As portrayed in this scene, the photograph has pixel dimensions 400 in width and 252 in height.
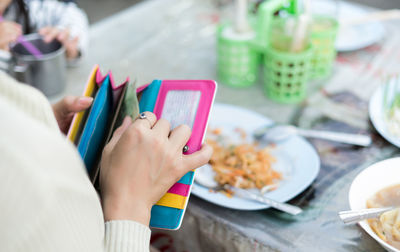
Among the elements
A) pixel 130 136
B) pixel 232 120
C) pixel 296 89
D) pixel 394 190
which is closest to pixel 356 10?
pixel 296 89

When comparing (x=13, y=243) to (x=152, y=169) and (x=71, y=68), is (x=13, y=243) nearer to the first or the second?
(x=152, y=169)

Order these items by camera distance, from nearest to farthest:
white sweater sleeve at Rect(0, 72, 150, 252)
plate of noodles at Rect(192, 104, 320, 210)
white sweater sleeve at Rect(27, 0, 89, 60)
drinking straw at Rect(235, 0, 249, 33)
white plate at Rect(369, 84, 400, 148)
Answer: white sweater sleeve at Rect(0, 72, 150, 252)
plate of noodles at Rect(192, 104, 320, 210)
white plate at Rect(369, 84, 400, 148)
drinking straw at Rect(235, 0, 249, 33)
white sweater sleeve at Rect(27, 0, 89, 60)

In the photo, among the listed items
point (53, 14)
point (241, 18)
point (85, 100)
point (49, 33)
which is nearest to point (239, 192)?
point (85, 100)

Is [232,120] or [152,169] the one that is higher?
[152,169]

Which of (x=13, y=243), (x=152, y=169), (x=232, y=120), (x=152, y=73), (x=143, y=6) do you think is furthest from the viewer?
(x=143, y=6)

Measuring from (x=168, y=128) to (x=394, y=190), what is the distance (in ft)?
1.42

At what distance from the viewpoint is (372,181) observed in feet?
2.38

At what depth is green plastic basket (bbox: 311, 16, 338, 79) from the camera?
1.11 metres

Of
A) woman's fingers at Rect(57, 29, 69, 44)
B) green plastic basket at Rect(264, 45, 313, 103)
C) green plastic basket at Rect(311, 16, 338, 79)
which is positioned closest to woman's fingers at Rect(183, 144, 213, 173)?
green plastic basket at Rect(264, 45, 313, 103)

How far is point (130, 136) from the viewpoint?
59cm

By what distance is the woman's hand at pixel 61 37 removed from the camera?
1.16 meters

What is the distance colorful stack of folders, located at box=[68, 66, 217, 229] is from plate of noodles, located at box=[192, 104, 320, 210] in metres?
0.12

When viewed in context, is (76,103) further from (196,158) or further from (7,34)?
(7,34)

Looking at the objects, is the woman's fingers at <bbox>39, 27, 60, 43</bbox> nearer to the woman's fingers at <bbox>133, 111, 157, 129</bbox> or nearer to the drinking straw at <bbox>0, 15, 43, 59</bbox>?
the drinking straw at <bbox>0, 15, 43, 59</bbox>
